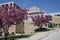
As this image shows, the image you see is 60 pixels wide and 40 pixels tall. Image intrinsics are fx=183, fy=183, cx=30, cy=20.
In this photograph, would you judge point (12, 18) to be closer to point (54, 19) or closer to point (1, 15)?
point (1, 15)

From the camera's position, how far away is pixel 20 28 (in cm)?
4850

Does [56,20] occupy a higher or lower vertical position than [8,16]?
lower

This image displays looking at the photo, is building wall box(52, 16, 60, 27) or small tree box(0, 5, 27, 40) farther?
building wall box(52, 16, 60, 27)

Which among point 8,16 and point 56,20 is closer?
point 8,16

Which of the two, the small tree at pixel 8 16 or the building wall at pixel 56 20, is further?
the building wall at pixel 56 20

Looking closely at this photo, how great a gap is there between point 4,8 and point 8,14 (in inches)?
49.9

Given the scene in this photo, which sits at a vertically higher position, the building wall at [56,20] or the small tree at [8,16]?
the small tree at [8,16]

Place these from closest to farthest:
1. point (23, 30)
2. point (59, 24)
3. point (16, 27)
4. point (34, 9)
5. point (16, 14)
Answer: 1. point (16, 14)
2. point (16, 27)
3. point (23, 30)
4. point (59, 24)
5. point (34, 9)

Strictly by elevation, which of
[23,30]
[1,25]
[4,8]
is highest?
[4,8]

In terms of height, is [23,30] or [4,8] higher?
[4,8]

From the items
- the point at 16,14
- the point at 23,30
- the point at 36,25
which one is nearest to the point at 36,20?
the point at 36,25

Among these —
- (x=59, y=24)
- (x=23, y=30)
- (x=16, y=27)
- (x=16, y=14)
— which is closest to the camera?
(x=16, y=14)

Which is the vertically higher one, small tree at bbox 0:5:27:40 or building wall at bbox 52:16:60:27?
small tree at bbox 0:5:27:40

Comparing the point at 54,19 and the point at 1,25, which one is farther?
the point at 54,19
